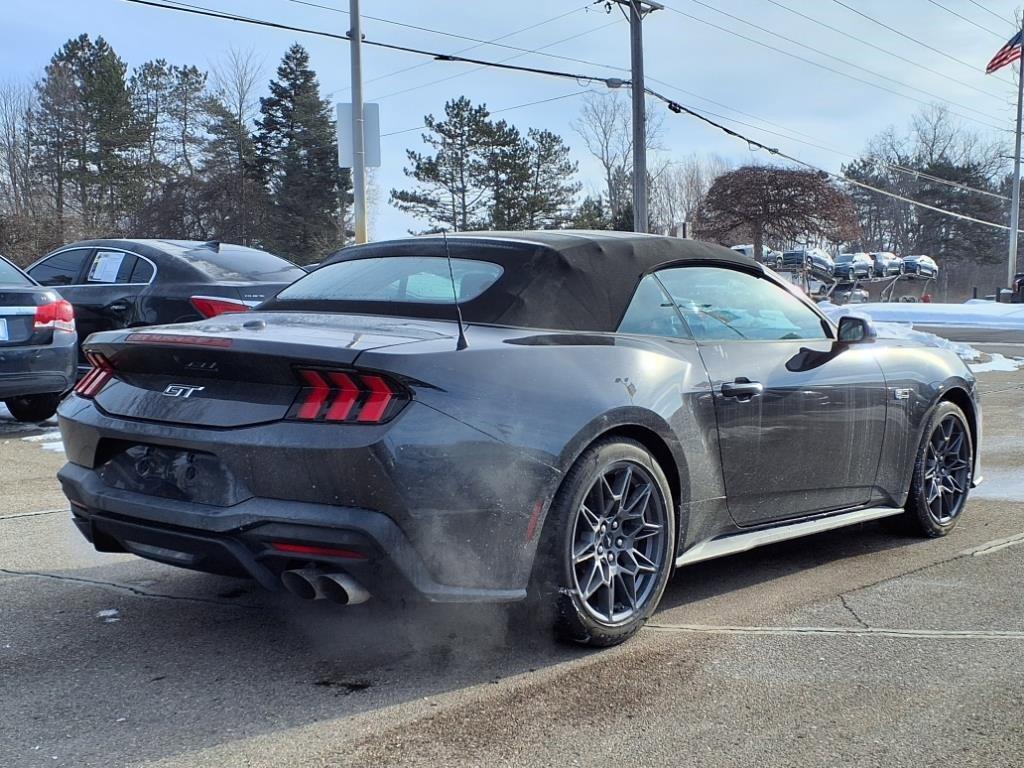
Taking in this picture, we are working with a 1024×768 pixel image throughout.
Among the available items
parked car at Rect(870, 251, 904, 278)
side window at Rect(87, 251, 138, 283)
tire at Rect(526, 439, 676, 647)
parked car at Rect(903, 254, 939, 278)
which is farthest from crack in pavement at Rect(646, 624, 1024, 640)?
parked car at Rect(903, 254, 939, 278)

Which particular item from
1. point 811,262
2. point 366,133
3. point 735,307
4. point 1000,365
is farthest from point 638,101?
point 735,307

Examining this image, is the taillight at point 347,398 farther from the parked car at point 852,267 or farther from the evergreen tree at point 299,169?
the evergreen tree at point 299,169

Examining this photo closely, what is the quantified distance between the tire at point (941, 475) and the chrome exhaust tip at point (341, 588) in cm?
308

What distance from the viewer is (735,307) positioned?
435 centimetres

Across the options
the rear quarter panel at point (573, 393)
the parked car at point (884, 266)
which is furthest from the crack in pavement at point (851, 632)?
the parked car at point (884, 266)

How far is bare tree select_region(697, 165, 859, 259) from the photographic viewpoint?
46188mm

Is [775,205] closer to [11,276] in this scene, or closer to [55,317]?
[11,276]

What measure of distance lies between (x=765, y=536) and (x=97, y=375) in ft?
8.43

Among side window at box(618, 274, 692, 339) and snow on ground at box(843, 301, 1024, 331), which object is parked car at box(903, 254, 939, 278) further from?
side window at box(618, 274, 692, 339)

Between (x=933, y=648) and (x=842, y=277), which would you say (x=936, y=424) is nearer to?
(x=933, y=648)

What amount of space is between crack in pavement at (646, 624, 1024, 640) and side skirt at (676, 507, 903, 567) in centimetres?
24

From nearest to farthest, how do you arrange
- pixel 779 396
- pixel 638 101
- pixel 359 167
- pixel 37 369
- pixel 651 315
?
1. pixel 651 315
2. pixel 779 396
3. pixel 37 369
4. pixel 359 167
5. pixel 638 101

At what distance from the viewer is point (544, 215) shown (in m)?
52.9

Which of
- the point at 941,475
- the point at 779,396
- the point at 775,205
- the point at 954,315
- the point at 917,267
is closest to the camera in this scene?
the point at 779,396
